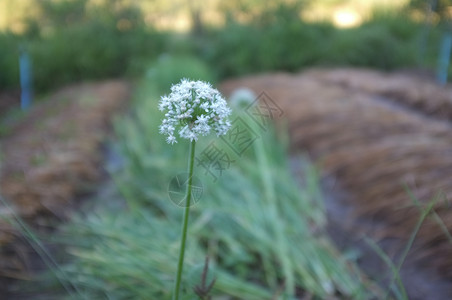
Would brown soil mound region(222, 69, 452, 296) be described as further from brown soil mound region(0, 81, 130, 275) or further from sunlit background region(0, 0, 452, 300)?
brown soil mound region(0, 81, 130, 275)

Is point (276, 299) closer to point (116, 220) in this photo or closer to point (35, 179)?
point (116, 220)

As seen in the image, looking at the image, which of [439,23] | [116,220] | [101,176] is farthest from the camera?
[439,23]

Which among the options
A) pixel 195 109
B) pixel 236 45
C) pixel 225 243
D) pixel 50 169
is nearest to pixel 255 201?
pixel 225 243

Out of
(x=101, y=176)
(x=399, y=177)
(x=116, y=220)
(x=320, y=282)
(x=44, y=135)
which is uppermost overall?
(x=44, y=135)

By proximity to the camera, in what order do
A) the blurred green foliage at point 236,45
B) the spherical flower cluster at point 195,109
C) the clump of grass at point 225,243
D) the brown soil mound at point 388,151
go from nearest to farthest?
1. the spherical flower cluster at point 195,109
2. the clump of grass at point 225,243
3. the brown soil mound at point 388,151
4. the blurred green foliage at point 236,45

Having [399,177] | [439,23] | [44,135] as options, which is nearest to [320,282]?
[399,177]

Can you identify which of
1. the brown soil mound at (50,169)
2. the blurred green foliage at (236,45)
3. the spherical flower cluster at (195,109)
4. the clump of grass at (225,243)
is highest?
the blurred green foliage at (236,45)

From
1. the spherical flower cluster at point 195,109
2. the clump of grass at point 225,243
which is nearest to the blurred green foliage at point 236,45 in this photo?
the clump of grass at point 225,243

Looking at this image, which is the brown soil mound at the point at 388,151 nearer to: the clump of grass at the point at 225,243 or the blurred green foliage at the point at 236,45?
the clump of grass at the point at 225,243
